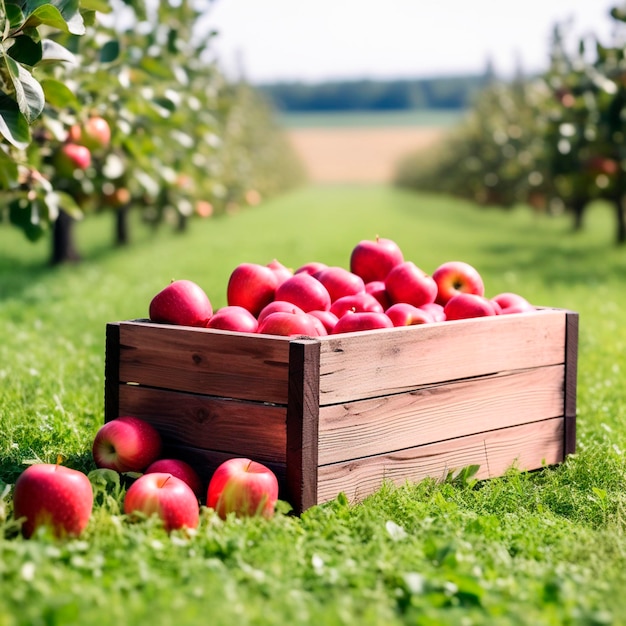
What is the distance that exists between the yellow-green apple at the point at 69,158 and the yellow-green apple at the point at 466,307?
308cm

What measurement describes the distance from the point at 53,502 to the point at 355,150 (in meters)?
92.5

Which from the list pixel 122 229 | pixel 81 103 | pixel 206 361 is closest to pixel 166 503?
pixel 206 361

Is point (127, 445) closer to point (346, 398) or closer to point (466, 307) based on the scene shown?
point (346, 398)

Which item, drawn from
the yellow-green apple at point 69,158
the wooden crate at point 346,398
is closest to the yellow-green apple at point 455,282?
the wooden crate at point 346,398

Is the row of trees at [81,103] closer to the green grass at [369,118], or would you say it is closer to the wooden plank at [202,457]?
the wooden plank at [202,457]

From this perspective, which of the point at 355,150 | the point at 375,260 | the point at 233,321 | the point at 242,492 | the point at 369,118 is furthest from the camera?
the point at 369,118

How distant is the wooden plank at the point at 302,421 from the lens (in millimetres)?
3236

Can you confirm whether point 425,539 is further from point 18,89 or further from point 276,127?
point 276,127

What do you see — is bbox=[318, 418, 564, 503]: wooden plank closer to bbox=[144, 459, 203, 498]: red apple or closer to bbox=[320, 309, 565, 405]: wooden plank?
bbox=[320, 309, 565, 405]: wooden plank

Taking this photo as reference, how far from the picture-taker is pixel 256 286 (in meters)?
4.08

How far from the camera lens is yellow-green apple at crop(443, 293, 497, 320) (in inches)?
160

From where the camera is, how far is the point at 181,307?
3.78m

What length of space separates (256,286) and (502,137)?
71.3 feet

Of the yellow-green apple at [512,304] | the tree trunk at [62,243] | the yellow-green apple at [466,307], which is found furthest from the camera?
the tree trunk at [62,243]
